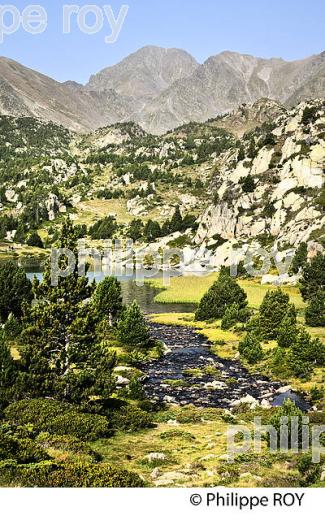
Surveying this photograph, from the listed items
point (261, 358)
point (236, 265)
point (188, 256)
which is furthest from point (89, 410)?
point (188, 256)

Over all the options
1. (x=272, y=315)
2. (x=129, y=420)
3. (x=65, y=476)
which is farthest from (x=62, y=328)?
(x=272, y=315)

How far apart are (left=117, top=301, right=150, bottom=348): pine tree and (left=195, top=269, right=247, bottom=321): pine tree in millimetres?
17837

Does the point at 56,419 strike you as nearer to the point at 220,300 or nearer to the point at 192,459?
the point at 192,459

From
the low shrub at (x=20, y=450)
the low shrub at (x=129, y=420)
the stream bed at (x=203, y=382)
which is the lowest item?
the stream bed at (x=203, y=382)

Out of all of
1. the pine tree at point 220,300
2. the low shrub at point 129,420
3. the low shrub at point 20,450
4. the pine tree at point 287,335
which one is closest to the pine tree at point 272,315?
the pine tree at point 287,335

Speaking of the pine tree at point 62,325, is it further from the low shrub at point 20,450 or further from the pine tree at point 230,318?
the pine tree at point 230,318

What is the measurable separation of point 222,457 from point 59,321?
13.5 meters

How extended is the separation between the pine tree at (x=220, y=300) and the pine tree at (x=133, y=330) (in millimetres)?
17837

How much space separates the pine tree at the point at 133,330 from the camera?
57781mm

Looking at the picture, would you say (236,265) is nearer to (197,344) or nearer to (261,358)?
(197,344)

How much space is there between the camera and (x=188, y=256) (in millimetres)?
163875

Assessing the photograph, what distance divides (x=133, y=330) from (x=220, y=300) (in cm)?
2250

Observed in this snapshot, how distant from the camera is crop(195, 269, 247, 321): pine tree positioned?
75875 millimetres

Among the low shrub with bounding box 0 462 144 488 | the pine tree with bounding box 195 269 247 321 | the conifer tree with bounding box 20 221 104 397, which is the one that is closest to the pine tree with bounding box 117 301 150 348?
the pine tree with bounding box 195 269 247 321
